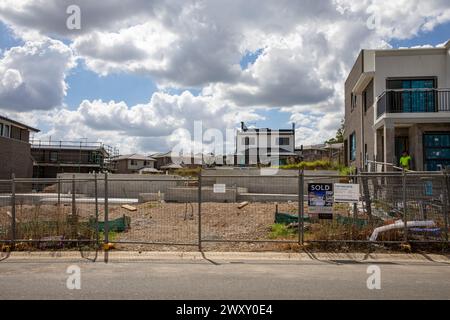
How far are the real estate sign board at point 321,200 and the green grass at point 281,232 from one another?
57.0 inches

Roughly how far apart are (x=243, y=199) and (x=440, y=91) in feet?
34.6

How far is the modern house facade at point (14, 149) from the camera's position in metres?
42.4

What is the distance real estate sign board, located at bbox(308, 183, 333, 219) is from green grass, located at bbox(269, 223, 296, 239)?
1.45m

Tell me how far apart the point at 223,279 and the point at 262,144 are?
6271 cm

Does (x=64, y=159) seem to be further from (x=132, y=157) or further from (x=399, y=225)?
(x=399, y=225)

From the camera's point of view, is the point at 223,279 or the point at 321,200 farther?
the point at 321,200

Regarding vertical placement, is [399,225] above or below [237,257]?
above

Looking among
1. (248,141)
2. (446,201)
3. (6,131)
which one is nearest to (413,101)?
(446,201)

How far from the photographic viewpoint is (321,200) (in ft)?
35.9

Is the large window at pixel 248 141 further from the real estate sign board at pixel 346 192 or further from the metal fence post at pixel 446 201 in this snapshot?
the metal fence post at pixel 446 201

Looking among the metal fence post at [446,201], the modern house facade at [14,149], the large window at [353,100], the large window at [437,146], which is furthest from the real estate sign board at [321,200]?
the modern house facade at [14,149]
